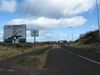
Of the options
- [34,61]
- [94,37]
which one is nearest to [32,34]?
[34,61]

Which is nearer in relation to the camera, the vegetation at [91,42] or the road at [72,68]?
the road at [72,68]

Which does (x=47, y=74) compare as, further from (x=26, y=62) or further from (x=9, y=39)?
(x=9, y=39)

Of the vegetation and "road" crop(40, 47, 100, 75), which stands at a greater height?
the vegetation

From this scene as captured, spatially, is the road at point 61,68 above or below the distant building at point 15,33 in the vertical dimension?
below

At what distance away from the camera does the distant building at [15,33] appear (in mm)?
48281

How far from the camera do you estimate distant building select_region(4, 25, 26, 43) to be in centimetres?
4828

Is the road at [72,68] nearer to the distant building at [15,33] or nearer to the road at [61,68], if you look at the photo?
the road at [61,68]

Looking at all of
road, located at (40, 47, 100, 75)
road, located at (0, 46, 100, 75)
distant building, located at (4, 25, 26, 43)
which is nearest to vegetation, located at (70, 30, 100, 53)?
distant building, located at (4, 25, 26, 43)

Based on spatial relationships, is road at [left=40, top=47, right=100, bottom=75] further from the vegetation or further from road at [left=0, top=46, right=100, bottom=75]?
the vegetation

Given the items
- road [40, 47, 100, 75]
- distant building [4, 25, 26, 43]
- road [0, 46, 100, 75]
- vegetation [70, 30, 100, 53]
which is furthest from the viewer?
vegetation [70, 30, 100, 53]

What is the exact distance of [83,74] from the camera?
16906 mm

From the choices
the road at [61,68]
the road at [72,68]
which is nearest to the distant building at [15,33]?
the road at [61,68]

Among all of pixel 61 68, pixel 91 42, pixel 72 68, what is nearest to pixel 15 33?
pixel 61 68

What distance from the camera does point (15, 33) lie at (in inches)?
1901
